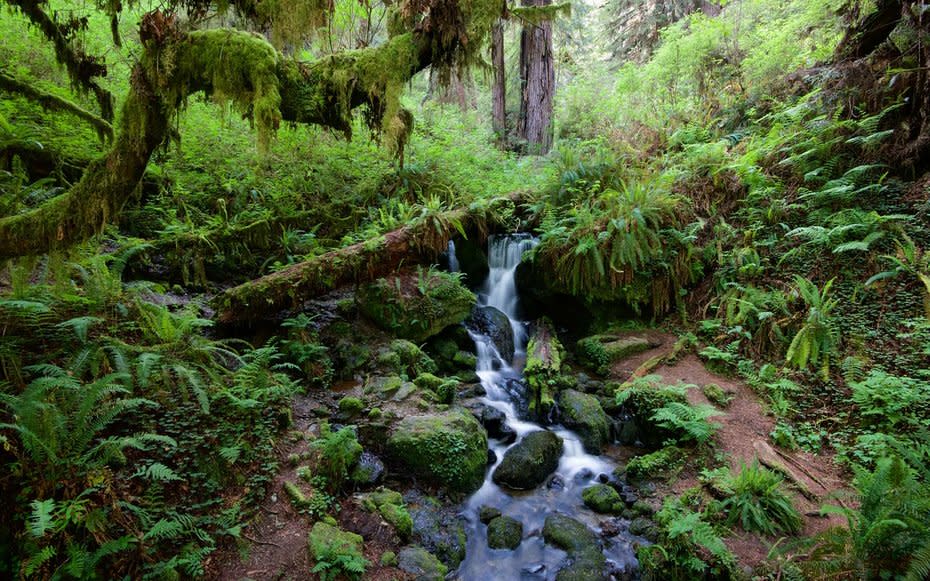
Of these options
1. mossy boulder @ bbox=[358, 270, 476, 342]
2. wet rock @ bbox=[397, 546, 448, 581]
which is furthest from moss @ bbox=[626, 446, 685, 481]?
mossy boulder @ bbox=[358, 270, 476, 342]

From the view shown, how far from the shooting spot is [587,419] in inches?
237

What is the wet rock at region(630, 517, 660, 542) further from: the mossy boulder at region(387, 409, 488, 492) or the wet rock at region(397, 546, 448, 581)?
the wet rock at region(397, 546, 448, 581)

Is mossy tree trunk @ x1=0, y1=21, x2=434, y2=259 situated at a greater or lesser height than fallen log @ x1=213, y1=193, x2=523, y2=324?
greater

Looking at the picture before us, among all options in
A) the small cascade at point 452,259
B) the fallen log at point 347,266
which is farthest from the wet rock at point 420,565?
Result: the small cascade at point 452,259

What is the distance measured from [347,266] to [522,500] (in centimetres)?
427

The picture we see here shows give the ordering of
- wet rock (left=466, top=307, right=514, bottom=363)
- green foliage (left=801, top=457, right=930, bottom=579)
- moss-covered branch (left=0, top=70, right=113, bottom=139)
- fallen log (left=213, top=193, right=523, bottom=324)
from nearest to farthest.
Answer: green foliage (left=801, top=457, right=930, bottom=579) → moss-covered branch (left=0, top=70, right=113, bottom=139) → fallen log (left=213, top=193, right=523, bottom=324) → wet rock (left=466, top=307, right=514, bottom=363)

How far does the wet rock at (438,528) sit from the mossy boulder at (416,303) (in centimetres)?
297

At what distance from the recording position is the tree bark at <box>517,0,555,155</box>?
508 inches

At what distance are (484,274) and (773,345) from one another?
5.28 metres

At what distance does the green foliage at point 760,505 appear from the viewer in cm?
393

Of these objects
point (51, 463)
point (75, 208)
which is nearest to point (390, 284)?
point (75, 208)

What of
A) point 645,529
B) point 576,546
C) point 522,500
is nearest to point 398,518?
point 522,500

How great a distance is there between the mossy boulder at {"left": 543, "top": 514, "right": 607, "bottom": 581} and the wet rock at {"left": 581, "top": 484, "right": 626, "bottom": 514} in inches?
13.3

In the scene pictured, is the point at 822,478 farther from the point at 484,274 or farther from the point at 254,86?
the point at 254,86
